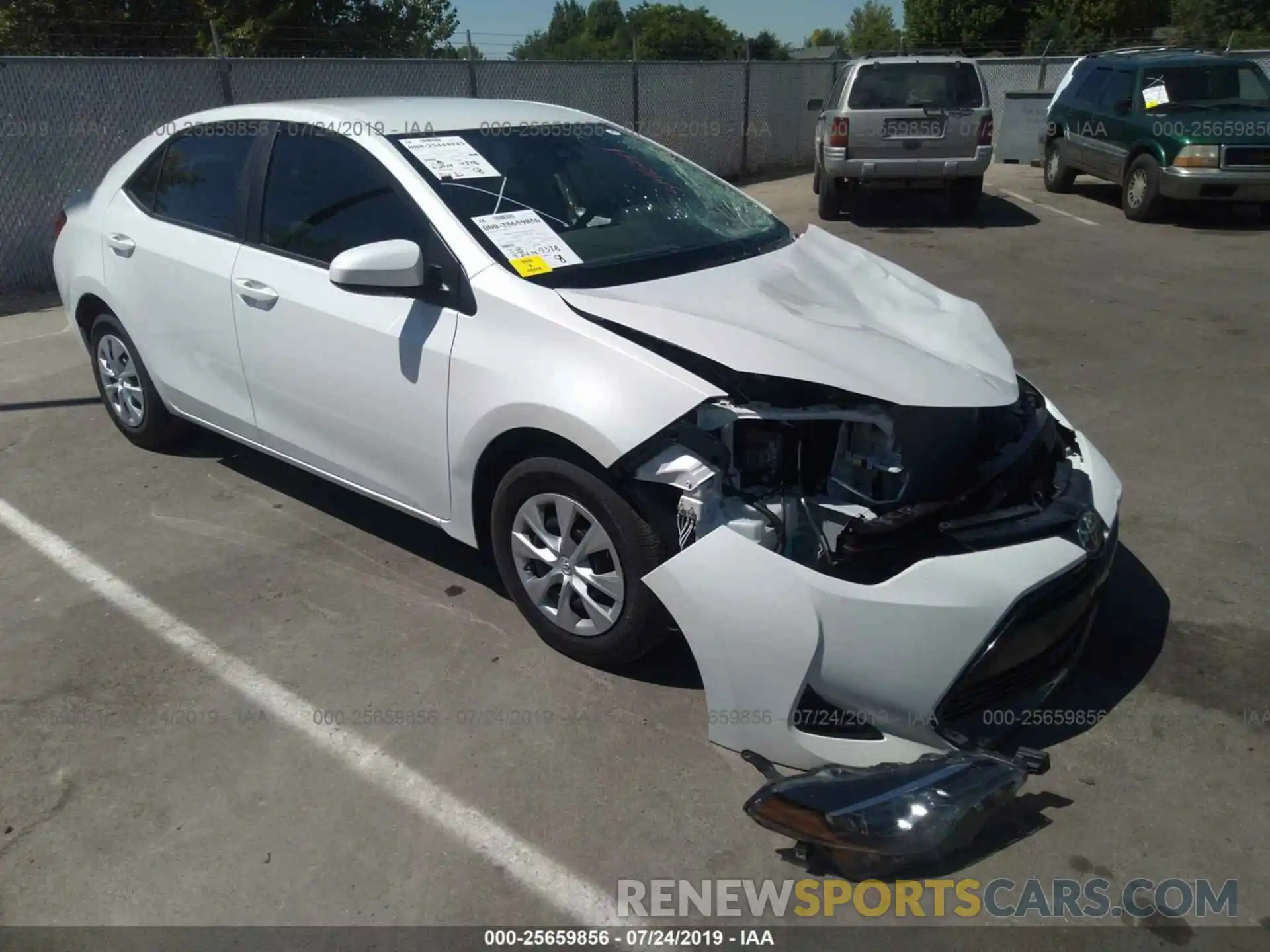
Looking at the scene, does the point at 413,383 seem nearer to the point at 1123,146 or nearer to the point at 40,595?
the point at 40,595

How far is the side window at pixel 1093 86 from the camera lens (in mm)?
12727

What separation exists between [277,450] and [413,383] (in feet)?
3.70

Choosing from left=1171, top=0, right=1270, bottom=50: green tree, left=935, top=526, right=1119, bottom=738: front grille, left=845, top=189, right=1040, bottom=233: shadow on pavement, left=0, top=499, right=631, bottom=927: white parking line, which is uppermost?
left=1171, top=0, right=1270, bottom=50: green tree

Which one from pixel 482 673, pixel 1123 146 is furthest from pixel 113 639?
pixel 1123 146

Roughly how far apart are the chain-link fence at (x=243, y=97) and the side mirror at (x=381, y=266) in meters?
7.64

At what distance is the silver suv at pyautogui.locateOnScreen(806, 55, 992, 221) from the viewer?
11.4m

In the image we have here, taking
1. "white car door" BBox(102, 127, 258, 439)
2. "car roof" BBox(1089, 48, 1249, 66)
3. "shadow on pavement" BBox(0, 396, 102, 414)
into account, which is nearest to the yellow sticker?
"white car door" BBox(102, 127, 258, 439)

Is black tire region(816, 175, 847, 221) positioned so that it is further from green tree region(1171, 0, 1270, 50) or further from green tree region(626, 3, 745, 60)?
green tree region(626, 3, 745, 60)

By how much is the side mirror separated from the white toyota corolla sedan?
1cm

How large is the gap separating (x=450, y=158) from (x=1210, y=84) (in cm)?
1106

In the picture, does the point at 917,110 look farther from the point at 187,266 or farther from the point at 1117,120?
the point at 187,266

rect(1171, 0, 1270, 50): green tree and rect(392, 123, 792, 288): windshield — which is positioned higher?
rect(1171, 0, 1270, 50): green tree

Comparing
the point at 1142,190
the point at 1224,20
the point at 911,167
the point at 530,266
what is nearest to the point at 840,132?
the point at 911,167

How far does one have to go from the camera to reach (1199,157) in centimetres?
1086
